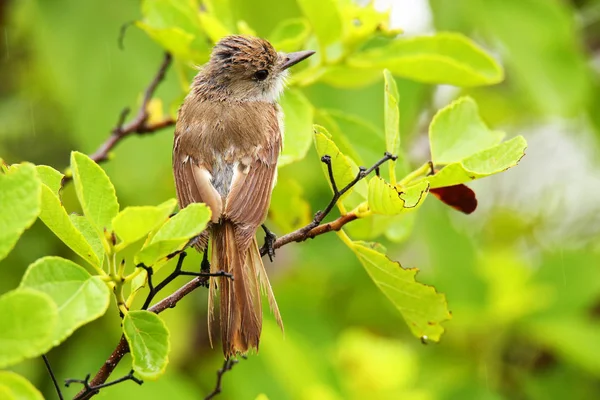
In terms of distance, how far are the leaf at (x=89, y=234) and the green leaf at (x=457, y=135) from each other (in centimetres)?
79

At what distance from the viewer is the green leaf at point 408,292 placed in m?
1.94

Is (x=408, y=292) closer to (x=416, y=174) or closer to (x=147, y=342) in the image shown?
(x=416, y=174)

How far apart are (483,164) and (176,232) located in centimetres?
69

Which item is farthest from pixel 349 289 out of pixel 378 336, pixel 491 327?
pixel 491 327

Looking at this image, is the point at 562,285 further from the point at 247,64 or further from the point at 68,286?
the point at 68,286

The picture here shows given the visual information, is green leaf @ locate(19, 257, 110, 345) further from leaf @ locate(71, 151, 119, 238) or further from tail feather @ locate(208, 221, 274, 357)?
tail feather @ locate(208, 221, 274, 357)

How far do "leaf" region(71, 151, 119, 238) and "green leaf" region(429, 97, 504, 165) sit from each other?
782mm

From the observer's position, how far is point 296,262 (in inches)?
179

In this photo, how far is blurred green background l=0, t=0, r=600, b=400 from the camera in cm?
347

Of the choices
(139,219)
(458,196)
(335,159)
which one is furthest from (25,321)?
(458,196)

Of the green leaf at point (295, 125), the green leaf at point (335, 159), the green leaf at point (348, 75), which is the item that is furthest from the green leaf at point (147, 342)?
the green leaf at point (348, 75)

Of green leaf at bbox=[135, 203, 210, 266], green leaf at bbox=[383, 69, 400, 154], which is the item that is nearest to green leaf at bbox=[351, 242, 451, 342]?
green leaf at bbox=[383, 69, 400, 154]

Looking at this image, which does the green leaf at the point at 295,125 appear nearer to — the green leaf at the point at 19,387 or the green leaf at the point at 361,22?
the green leaf at the point at 361,22

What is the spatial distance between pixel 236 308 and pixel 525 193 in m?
3.58
